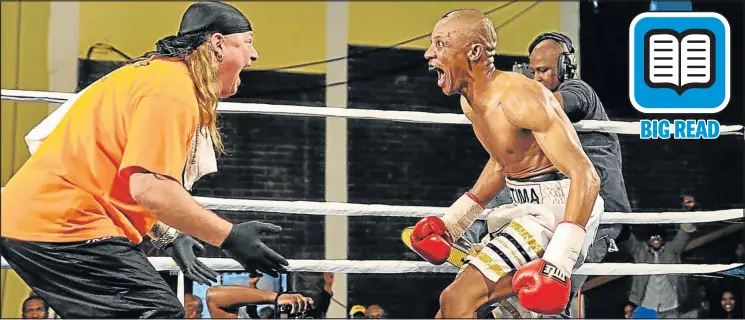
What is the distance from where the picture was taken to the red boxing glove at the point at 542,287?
2891 millimetres

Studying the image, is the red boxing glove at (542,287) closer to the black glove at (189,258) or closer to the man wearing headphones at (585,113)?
the man wearing headphones at (585,113)

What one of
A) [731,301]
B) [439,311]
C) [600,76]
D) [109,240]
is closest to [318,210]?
[439,311]

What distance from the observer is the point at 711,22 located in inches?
129

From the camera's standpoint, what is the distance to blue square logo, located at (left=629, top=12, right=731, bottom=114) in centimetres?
325

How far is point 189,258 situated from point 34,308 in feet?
1.45

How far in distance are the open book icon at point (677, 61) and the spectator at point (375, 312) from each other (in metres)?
1.11

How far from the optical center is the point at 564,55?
10.4 ft

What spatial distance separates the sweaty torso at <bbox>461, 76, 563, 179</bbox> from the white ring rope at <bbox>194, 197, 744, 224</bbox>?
0.64ft

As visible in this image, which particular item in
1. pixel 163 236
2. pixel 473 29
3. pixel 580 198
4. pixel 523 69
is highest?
pixel 473 29

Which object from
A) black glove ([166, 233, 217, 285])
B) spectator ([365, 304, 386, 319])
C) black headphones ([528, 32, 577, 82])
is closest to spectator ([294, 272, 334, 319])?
spectator ([365, 304, 386, 319])

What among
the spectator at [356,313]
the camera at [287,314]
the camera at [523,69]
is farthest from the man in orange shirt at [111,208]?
the camera at [523,69]

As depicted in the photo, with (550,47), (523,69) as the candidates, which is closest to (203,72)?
(523,69)

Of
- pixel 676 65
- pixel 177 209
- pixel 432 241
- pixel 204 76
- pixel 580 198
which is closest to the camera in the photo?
pixel 177 209

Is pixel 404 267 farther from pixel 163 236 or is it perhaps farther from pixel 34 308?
A: pixel 34 308
